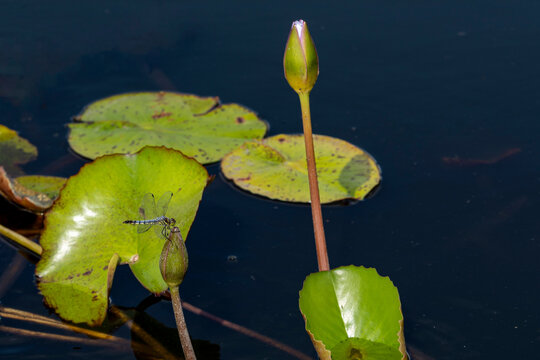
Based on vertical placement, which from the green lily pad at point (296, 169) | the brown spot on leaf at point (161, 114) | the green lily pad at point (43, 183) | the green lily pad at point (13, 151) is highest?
the brown spot on leaf at point (161, 114)

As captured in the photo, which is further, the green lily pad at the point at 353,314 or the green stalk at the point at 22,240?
the green stalk at the point at 22,240

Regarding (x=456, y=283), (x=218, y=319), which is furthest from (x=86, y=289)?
(x=456, y=283)

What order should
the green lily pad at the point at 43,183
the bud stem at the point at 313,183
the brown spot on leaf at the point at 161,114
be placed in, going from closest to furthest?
the bud stem at the point at 313,183
the green lily pad at the point at 43,183
the brown spot on leaf at the point at 161,114

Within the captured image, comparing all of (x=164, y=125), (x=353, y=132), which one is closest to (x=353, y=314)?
(x=353, y=132)

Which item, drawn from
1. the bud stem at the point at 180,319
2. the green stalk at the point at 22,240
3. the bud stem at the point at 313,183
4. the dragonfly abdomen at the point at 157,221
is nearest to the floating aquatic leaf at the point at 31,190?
the green stalk at the point at 22,240

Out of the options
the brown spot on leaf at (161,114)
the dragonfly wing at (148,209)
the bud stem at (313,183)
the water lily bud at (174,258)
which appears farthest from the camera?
the brown spot on leaf at (161,114)

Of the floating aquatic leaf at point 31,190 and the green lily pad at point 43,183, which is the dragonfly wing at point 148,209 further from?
the green lily pad at point 43,183

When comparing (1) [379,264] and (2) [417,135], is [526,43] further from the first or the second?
(1) [379,264]

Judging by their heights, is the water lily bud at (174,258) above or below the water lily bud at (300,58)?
below
